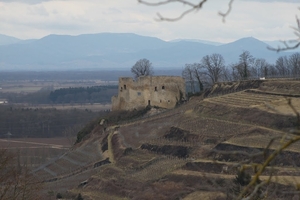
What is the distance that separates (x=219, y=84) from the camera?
Result: 55.9 m

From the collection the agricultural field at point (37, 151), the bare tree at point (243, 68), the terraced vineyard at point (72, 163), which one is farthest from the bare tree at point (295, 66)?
the agricultural field at point (37, 151)

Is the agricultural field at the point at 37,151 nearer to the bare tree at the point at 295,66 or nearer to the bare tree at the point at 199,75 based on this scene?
the bare tree at the point at 199,75

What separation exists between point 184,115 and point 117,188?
39.6 ft

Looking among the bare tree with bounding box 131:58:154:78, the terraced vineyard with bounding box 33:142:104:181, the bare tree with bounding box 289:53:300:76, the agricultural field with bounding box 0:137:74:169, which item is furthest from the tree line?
the agricultural field with bounding box 0:137:74:169

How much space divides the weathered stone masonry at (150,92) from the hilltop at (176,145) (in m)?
1.23

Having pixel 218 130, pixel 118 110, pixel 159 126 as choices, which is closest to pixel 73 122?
pixel 118 110

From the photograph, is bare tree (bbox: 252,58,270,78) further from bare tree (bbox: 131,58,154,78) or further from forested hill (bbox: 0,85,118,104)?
forested hill (bbox: 0,85,118,104)

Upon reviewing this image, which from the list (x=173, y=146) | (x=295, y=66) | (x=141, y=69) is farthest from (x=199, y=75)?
(x=173, y=146)

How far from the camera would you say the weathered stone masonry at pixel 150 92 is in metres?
54.8

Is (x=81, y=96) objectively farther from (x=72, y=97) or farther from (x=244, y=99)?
(x=244, y=99)

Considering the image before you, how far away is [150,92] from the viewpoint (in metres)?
54.9

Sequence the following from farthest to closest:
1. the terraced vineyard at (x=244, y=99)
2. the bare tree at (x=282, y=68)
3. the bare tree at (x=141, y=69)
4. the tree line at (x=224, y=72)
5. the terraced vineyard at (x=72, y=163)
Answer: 1. the bare tree at (x=282, y=68)
2. the bare tree at (x=141, y=69)
3. the tree line at (x=224, y=72)
4. the terraced vineyard at (x=72, y=163)
5. the terraced vineyard at (x=244, y=99)

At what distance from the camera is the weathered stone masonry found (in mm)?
54844

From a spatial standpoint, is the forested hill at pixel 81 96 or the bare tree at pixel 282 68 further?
the forested hill at pixel 81 96
